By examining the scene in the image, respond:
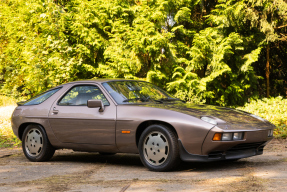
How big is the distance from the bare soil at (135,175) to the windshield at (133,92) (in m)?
1.09

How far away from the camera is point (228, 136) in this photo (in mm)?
5367

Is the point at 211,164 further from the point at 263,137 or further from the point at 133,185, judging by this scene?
the point at 133,185

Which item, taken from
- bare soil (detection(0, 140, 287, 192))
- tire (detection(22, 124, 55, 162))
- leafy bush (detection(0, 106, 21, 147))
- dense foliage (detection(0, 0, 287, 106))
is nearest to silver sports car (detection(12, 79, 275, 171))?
tire (detection(22, 124, 55, 162))

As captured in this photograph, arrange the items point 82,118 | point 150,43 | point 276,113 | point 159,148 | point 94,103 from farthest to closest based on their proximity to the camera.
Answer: point 150,43 → point 276,113 → point 82,118 → point 94,103 → point 159,148

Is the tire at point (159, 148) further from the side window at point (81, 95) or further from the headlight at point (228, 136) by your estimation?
the side window at point (81, 95)

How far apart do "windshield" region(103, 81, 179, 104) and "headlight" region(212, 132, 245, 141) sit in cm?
150

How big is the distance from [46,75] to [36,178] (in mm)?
10979

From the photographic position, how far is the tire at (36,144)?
7129 mm

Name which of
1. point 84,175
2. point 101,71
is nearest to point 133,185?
point 84,175

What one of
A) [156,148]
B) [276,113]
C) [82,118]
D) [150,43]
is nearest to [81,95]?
[82,118]

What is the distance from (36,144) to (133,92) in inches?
82.5

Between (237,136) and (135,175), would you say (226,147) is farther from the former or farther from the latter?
(135,175)

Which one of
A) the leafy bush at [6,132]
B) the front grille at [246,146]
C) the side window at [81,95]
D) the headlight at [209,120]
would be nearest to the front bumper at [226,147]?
the front grille at [246,146]

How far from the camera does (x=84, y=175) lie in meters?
5.68
